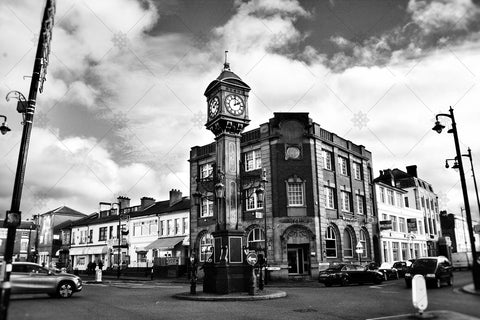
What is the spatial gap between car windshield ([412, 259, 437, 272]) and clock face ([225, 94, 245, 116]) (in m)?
12.3

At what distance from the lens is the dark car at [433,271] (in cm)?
2153

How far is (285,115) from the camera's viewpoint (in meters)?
36.3

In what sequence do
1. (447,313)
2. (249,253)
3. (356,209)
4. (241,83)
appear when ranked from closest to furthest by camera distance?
(447,313) → (249,253) → (241,83) → (356,209)

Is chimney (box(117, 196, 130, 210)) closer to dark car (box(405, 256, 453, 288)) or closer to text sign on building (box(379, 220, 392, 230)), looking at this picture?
text sign on building (box(379, 220, 392, 230))

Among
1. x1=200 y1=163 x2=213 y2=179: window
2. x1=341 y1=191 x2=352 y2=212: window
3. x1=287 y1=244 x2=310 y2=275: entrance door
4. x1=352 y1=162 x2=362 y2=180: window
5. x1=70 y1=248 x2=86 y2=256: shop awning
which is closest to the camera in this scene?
x1=287 y1=244 x2=310 y2=275: entrance door

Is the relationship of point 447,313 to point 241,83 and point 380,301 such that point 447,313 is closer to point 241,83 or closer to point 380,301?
point 380,301

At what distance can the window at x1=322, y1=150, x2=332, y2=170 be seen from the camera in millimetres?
37609

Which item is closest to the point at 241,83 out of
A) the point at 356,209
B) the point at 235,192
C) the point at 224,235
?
the point at 235,192

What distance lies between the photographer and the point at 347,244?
1492 inches

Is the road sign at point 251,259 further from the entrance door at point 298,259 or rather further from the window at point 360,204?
the window at point 360,204

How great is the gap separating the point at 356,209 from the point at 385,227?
397cm

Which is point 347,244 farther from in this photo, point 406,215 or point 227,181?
point 227,181

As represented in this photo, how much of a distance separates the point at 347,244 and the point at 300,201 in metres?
6.57

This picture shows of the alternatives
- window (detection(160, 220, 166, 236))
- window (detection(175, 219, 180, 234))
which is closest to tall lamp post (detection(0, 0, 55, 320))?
window (detection(175, 219, 180, 234))
